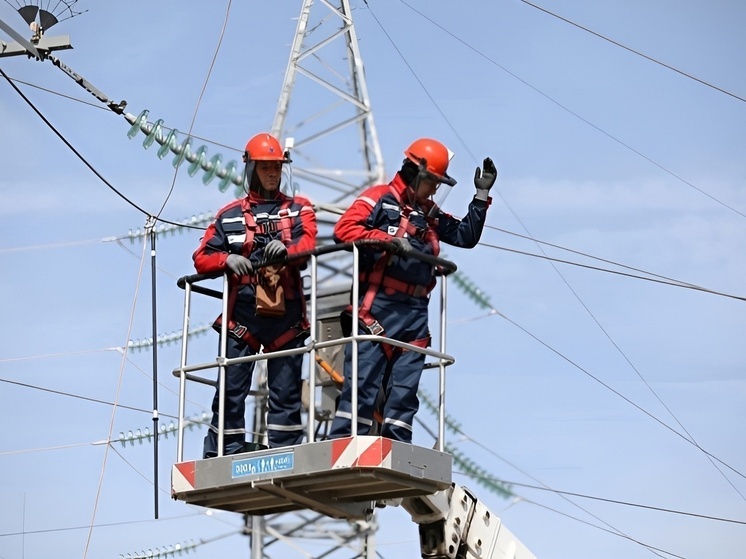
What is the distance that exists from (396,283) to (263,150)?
1.57 meters

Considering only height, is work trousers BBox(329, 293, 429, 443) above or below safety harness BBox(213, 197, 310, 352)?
below

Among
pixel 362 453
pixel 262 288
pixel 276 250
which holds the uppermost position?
pixel 276 250

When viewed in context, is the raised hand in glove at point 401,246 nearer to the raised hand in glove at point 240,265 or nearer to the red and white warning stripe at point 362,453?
the raised hand in glove at point 240,265

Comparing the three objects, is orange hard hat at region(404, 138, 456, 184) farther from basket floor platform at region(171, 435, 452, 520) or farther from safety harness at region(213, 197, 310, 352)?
Result: basket floor platform at region(171, 435, 452, 520)

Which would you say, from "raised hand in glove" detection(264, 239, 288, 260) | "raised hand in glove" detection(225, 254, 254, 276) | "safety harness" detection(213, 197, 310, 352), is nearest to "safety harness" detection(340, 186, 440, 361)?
"safety harness" detection(213, 197, 310, 352)

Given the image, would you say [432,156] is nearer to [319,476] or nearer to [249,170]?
[249,170]

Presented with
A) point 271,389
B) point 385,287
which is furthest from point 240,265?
point 385,287

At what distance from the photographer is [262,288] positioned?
1049 centimetres

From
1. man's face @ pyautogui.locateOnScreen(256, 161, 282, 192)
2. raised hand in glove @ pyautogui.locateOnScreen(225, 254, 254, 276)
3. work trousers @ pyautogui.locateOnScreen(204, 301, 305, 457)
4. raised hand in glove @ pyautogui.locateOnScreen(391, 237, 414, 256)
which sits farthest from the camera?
man's face @ pyautogui.locateOnScreen(256, 161, 282, 192)

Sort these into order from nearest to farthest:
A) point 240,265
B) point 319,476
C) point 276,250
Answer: point 319,476, point 276,250, point 240,265

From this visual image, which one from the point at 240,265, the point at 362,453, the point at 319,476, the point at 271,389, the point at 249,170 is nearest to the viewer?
the point at 362,453

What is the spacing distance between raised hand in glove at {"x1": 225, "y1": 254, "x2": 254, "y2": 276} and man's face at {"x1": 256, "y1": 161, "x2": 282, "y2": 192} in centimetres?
70

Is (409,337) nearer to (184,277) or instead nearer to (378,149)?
(184,277)

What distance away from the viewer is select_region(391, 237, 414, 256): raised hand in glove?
10039 millimetres
